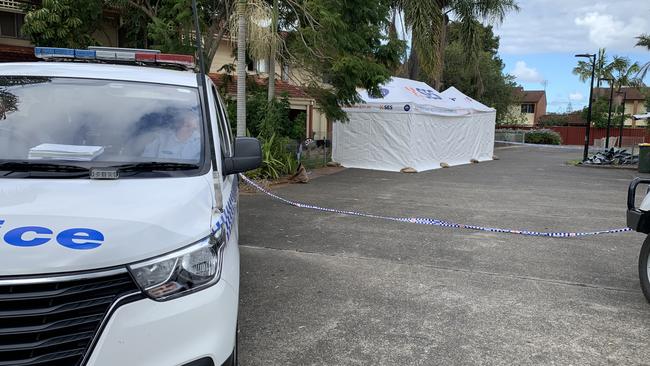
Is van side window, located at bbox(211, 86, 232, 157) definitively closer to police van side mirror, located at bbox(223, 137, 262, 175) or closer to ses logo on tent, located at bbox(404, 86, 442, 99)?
police van side mirror, located at bbox(223, 137, 262, 175)

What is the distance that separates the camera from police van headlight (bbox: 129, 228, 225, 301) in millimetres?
2285

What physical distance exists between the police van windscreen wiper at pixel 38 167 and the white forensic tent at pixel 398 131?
14017 mm

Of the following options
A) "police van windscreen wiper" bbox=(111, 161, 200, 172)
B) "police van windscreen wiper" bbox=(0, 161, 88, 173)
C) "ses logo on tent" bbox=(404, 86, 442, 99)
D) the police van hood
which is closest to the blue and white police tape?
"police van windscreen wiper" bbox=(111, 161, 200, 172)

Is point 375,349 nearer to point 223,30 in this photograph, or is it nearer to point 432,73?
point 223,30

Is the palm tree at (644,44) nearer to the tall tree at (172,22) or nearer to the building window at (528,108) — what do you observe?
the tall tree at (172,22)

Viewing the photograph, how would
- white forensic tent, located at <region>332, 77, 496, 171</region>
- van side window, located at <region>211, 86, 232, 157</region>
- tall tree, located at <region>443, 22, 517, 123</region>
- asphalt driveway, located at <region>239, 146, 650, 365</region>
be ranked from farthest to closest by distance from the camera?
tall tree, located at <region>443, 22, 517, 123</region> < white forensic tent, located at <region>332, 77, 496, 171</region> < van side window, located at <region>211, 86, 232, 157</region> < asphalt driveway, located at <region>239, 146, 650, 365</region>

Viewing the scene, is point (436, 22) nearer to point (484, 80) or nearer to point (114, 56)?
point (114, 56)

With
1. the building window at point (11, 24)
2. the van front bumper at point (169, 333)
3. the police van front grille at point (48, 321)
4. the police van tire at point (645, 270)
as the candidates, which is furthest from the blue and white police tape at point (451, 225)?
the building window at point (11, 24)

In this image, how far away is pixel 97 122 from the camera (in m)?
3.30

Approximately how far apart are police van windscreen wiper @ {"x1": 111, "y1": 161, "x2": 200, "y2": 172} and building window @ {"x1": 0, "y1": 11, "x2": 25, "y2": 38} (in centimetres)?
1759

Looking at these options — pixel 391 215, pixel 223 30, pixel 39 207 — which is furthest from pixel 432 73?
pixel 39 207

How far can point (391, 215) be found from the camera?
30.3 feet

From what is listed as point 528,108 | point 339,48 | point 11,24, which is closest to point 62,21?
point 11,24

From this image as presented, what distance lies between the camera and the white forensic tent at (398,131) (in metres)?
17.7
